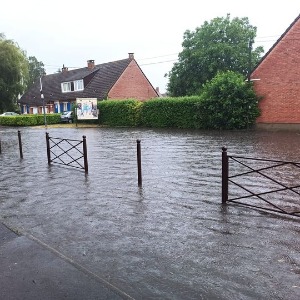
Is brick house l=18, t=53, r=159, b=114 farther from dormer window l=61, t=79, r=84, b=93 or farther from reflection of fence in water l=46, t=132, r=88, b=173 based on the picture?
reflection of fence in water l=46, t=132, r=88, b=173

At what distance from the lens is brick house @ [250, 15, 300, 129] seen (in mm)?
21094

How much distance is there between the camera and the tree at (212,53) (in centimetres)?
3903

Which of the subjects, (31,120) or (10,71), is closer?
(31,120)

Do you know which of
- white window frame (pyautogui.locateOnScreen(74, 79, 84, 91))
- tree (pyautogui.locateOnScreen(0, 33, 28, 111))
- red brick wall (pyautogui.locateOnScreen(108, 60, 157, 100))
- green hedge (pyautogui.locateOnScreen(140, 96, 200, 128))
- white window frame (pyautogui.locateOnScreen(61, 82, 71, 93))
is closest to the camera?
green hedge (pyautogui.locateOnScreen(140, 96, 200, 128))

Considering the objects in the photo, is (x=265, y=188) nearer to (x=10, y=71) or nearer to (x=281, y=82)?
(x=281, y=82)

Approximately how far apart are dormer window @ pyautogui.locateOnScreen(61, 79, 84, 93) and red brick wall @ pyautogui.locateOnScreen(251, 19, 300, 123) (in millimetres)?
27523

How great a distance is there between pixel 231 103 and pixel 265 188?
15806 millimetres

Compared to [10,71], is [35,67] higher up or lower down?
higher up

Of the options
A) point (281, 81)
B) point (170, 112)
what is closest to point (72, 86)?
point (170, 112)

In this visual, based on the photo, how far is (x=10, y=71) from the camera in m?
46.6

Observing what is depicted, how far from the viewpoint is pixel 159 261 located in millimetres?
3795

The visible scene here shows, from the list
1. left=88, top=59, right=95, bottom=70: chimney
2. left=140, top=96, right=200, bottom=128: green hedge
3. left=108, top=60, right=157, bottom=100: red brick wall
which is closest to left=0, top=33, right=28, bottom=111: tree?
left=88, top=59, right=95, bottom=70: chimney

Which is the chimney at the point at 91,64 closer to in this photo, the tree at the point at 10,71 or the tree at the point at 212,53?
the tree at the point at 10,71

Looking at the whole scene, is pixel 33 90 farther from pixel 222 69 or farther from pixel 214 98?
pixel 214 98
